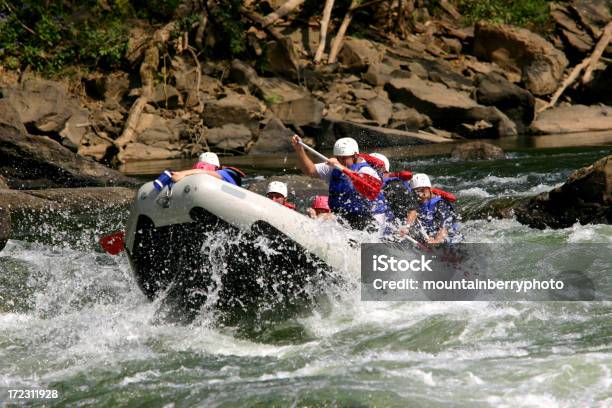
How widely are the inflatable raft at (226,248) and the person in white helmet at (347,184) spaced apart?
520 millimetres

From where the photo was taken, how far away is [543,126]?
827 inches

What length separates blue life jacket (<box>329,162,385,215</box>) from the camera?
25.1ft

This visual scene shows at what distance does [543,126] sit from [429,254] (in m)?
14.1

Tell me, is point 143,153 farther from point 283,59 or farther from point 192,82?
point 283,59

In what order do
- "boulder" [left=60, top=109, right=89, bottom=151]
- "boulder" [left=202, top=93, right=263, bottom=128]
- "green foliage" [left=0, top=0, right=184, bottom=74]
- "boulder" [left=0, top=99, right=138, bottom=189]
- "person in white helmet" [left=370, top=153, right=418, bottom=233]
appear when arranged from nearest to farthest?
1. "person in white helmet" [left=370, top=153, right=418, bottom=233]
2. "boulder" [left=0, top=99, right=138, bottom=189]
3. "boulder" [left=60, top=109, right=89, bottom=151]
4. "boulder" [left=202, top=93, right=263, bottom=128]
5. "green foliage" [left=0, top=0, right=184, bottom=74]

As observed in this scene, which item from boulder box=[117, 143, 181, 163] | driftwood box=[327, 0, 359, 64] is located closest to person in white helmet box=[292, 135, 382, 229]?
boulder box=[117, 143, 181, 163]

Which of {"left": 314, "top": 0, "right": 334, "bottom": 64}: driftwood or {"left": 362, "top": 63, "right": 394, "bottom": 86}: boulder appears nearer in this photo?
{"left": 362, "top": 63, "right": 394, "bottom": 86}: boulder

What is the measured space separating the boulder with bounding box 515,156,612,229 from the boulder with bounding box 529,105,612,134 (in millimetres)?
10989

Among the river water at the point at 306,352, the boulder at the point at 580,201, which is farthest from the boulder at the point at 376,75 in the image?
the river water at the point at 306,352

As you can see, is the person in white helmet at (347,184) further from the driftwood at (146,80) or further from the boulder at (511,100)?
the boulder at (511,100)

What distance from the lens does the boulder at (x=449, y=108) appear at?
2023cm

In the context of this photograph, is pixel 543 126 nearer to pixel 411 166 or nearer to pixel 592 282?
pixel 411 166

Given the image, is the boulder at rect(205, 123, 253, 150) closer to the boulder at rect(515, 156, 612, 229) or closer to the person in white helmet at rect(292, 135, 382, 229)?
the boulder at rect(515, 156, 612, 229)

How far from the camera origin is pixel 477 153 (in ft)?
52.3
